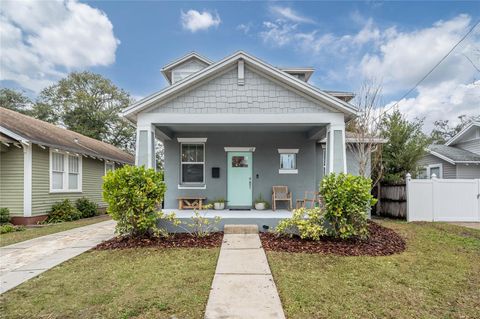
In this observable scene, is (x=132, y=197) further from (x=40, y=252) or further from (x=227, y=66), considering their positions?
(x=227, y=66)

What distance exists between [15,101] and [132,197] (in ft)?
107

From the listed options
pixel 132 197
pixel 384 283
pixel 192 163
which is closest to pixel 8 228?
pixel 132 197

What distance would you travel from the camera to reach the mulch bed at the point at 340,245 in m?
6.13

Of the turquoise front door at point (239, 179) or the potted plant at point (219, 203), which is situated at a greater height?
the turquoise front door at point (239, 179)

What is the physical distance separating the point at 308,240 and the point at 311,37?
11044 mm

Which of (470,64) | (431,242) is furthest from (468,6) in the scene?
(431,242)

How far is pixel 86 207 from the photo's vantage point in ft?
43.1

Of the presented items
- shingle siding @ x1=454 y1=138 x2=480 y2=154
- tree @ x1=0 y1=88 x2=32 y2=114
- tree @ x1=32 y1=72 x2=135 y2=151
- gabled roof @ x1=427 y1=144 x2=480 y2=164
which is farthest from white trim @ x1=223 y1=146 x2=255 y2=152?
tree @ x1=0 y1=88 x2=32 y2=114

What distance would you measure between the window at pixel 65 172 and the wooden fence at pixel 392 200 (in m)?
14.8

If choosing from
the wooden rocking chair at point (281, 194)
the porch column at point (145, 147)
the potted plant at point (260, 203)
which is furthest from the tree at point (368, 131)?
the porch column at point (145, 147)

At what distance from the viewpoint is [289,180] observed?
10.5 metres

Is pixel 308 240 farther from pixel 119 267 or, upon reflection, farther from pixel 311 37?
pixel 311 37

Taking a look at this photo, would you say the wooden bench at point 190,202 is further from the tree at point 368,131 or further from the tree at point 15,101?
the tree at point 15,101

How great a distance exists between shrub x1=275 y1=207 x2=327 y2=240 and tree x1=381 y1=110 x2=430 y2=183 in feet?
23.1
